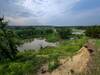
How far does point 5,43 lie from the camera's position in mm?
32469

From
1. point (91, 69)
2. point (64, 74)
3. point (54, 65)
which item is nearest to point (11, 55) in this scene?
point (54, 65)

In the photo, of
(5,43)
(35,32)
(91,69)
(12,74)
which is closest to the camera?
(91,69)

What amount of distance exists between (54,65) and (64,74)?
128 inches

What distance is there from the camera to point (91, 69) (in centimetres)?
1411

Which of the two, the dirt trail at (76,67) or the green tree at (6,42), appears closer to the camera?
the dirt trail at (76,67)

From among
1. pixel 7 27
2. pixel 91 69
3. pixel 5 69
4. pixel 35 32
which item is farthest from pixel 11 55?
pixel 35 32

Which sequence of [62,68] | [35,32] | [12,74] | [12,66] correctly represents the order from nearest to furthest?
[62,68] < [12,74] < [12,66] < [35,32]

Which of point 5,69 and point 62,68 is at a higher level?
point 62,68

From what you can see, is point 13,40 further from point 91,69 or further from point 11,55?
point 91,69

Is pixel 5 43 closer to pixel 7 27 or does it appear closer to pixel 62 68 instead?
pixel 7 27

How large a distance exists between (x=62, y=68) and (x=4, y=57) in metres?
17.1

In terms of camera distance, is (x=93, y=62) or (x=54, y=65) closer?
(x=93, y=62)

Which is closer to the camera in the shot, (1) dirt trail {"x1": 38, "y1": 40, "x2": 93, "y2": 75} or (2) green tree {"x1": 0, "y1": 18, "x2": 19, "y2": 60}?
(1) dirt trail {"x1": 38, "y1": 40, "x2": 93, "y2": 75}

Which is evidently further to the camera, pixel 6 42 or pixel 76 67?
pixel 6 42
